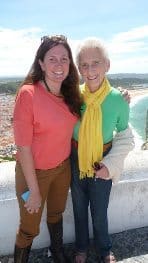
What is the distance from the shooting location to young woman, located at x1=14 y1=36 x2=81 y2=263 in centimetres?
259

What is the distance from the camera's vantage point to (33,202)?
2.72m

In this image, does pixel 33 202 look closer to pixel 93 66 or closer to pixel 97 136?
pixel 97 136

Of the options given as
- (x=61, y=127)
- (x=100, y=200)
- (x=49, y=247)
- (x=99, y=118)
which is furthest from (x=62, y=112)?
(x=49, y=247)

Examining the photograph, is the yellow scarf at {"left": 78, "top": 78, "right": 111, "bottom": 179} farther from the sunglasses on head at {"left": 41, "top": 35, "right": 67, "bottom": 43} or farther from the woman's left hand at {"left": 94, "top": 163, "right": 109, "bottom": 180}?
the sunglasses on head at {"left": 41, "top": 35, "right": 67, "bottom": 43}

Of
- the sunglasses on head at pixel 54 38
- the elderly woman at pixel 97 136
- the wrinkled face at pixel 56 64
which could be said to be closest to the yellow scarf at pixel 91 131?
the elderly woman at pixel 97 136

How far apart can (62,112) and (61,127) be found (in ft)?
→ 0.34

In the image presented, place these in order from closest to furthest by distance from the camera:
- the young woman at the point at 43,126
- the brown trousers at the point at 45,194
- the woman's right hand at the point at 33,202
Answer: the young woman at the point at 43,126 < the woman's right hand at the point at 33,202 < the brown trousers at the point at 45,194

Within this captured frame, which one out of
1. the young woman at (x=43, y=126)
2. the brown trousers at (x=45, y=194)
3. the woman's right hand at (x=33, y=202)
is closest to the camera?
the young woman at (x=43, y=126)

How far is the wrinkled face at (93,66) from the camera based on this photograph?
2.79m

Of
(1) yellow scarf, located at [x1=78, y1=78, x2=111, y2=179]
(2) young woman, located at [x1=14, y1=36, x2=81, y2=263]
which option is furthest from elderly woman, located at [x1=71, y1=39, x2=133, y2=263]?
(2) young woman, located at [x1=14, y1=36, x2=81, y2=263]

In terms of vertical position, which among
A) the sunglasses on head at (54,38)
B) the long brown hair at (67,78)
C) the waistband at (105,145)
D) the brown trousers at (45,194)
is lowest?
the brown trousers at (45,194)

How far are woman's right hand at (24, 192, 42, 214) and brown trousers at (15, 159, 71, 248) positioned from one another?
7cm

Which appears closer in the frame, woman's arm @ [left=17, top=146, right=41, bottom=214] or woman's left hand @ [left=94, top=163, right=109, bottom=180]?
woman's arm @ [left=17, top=146, right=41, bottom=214]

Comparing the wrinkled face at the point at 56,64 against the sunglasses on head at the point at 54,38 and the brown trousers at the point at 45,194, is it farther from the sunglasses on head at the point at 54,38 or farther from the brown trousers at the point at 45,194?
the brown trousers at the point at 45,194
